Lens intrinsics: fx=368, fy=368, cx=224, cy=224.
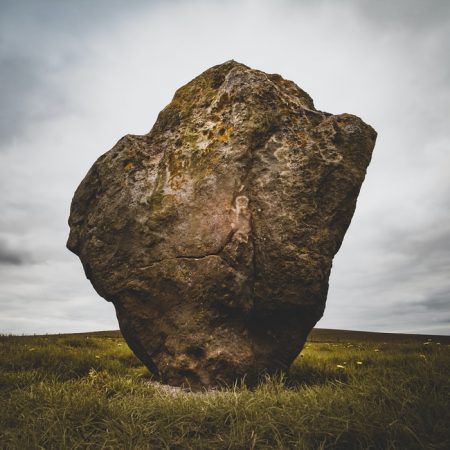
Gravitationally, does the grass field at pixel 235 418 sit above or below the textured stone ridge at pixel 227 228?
below

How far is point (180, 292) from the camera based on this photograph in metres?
5.34

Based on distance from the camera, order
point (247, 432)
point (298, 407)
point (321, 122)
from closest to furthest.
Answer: point (247, 432) → point (298, 407) → point (321, 122)

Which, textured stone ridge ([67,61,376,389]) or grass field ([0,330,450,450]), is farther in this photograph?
textured stone ridge ([67,61,376,389])

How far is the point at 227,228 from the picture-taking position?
17.4 ft

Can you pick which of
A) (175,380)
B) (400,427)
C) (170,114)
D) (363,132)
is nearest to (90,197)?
(170,114)

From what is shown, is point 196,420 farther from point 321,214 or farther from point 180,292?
point 321,214

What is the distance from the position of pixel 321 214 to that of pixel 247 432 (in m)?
3.41

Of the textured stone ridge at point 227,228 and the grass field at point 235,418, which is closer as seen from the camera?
the grass field at point 235,418

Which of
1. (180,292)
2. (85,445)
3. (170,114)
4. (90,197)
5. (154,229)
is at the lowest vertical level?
(85,445)

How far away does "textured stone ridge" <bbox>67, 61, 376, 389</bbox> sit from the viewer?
521 cm

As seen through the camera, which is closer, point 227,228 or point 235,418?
point 235,418

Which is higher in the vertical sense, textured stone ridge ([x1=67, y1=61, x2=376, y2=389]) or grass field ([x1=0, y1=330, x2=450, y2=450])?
textured stone ridge ([x1=67, y1=61, x2=376, y2=389])

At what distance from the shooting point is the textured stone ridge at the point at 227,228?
5215mm

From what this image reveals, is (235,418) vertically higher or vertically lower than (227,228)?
lower
